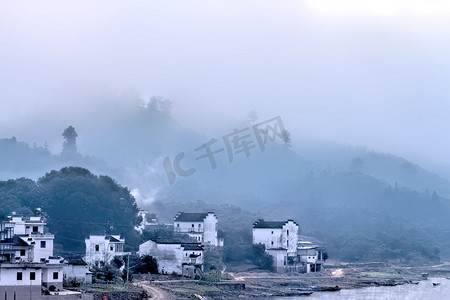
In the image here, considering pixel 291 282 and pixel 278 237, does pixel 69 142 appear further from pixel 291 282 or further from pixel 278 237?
pixel 291 282

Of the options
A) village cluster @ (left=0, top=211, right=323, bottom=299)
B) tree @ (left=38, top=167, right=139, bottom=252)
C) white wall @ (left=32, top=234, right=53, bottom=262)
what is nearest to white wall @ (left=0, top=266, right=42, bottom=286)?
village cluster @ (left=0, top=211, right=323, bottom=299)

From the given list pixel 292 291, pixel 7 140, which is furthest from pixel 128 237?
pixel 7 140

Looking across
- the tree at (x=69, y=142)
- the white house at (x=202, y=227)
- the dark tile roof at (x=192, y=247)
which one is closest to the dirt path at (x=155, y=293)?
the dark tile roof at (x=192, y=247)

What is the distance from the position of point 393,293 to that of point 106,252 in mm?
30293

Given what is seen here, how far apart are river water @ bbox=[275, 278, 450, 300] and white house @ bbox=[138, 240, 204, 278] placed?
10071mm

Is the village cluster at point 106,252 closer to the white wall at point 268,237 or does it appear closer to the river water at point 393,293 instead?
the white wall at point 268,237

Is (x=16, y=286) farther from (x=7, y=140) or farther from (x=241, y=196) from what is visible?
(x=241, y=196)

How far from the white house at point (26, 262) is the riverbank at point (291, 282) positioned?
1053 cm

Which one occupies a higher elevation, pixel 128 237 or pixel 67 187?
pixel 67 187

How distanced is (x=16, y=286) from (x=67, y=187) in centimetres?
4270

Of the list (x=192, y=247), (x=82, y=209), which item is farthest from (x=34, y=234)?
(x=82, y=209)

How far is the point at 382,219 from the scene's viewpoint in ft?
517

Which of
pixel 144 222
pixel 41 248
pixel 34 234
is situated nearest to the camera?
pixel 41 248

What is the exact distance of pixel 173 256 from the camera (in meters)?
71.6
